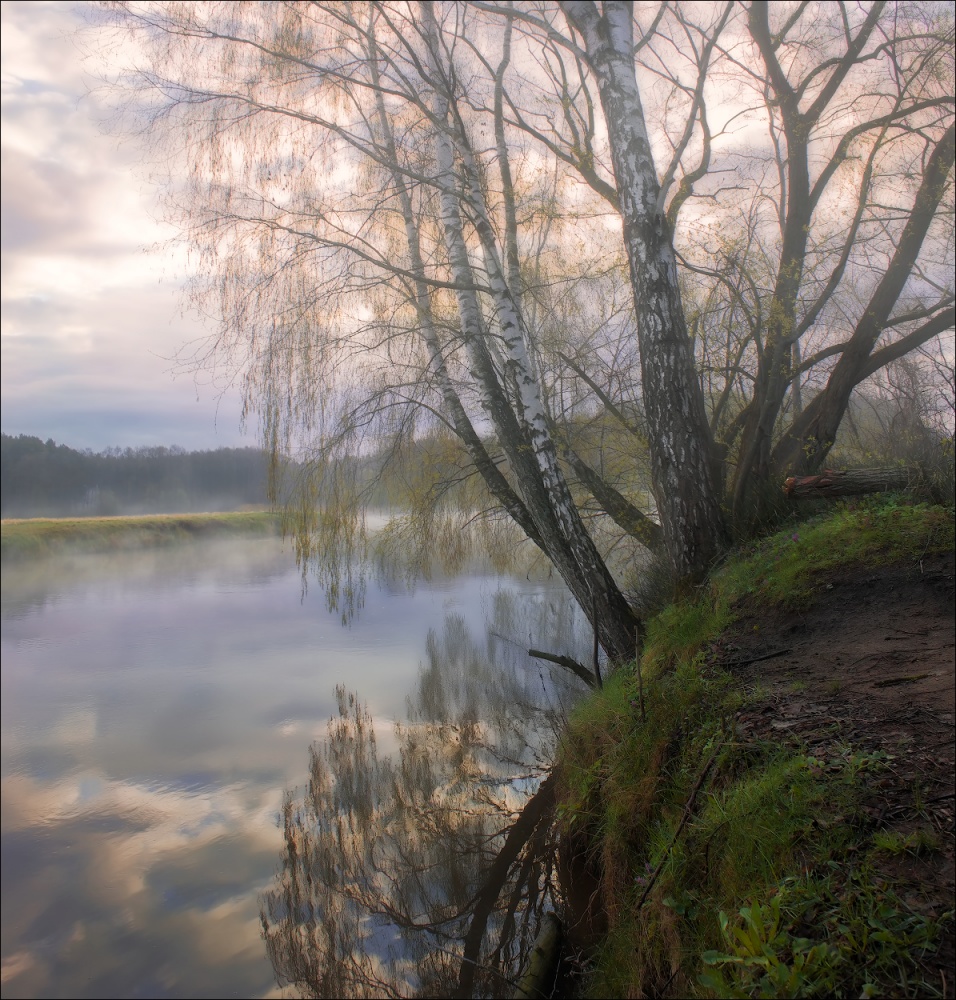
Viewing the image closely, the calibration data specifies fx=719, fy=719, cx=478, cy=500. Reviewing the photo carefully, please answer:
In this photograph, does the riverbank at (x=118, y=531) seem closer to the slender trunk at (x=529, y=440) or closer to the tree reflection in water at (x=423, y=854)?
the tree reflection in water at (x=423, y=854)

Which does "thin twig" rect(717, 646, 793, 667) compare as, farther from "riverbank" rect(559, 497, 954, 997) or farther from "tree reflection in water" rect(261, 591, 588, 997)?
"tree reflection in water" rect(261, 591, 588, 997)

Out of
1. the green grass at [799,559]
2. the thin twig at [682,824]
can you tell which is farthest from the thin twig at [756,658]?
the thin twig at [682,824]

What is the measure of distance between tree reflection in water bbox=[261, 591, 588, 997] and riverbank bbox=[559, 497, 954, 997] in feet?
1.86

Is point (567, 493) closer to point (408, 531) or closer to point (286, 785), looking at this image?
point (408, 531)

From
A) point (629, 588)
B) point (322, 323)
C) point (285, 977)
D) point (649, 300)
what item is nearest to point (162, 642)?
point (322, 323)

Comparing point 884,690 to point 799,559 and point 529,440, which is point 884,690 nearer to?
→ point 799,559

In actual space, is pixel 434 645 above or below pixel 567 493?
below

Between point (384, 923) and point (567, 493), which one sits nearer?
point (384, 923)

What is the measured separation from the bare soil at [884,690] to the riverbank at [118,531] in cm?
737

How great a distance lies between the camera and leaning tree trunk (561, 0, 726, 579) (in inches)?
229

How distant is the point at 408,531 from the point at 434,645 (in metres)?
3.84

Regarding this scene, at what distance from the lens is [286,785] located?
6.80 meters

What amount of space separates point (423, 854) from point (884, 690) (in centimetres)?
353

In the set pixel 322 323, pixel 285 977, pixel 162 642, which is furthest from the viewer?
pixel 162 642
